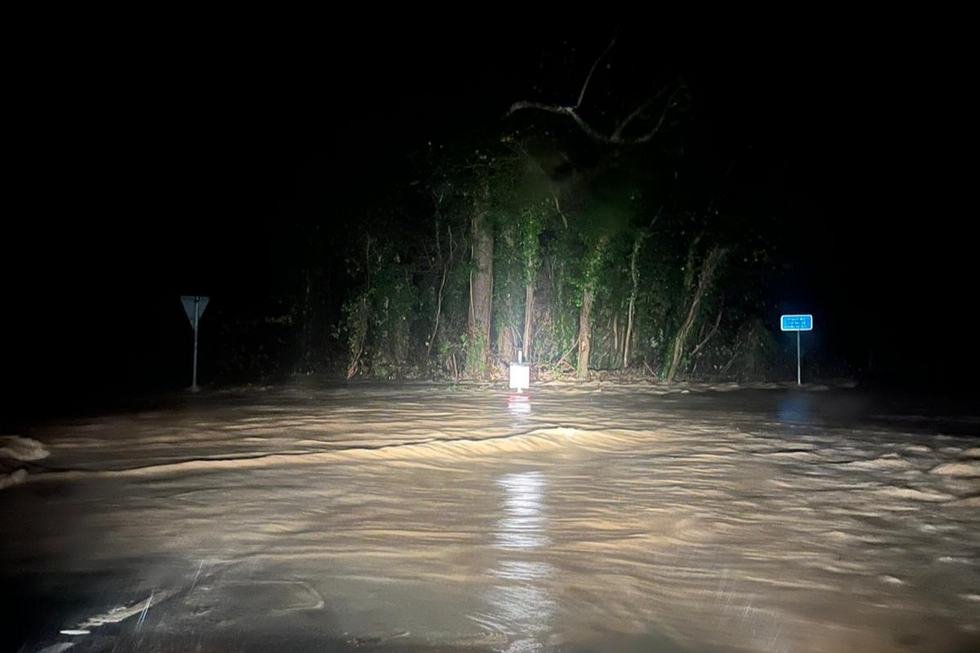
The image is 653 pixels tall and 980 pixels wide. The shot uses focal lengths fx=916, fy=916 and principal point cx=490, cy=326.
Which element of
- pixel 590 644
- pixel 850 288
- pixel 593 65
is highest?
pixel 593 65

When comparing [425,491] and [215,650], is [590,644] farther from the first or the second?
[425,491]

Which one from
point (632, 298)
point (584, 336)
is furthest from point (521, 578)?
point (632, 298)

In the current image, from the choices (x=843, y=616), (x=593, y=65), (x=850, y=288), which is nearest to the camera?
(x=843, y=616)

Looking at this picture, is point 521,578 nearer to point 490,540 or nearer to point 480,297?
point 490,540

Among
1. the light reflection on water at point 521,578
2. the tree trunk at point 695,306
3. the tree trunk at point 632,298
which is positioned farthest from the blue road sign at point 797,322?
the light reflection on water at point 521,578

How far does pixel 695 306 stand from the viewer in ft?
98.7

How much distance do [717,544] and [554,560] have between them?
157cm

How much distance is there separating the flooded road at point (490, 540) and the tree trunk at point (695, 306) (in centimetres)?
1413

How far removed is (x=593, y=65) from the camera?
2867 cm

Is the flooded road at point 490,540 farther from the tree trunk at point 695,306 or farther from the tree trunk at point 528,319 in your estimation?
the tree trunk at point 695,306

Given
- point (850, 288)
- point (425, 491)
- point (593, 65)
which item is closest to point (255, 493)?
point (425, 491)

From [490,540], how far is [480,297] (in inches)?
830

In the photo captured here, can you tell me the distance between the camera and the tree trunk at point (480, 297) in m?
28.6

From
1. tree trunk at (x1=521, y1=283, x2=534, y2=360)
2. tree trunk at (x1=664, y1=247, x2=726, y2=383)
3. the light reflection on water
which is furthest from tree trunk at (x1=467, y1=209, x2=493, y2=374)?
the light reflection on water
